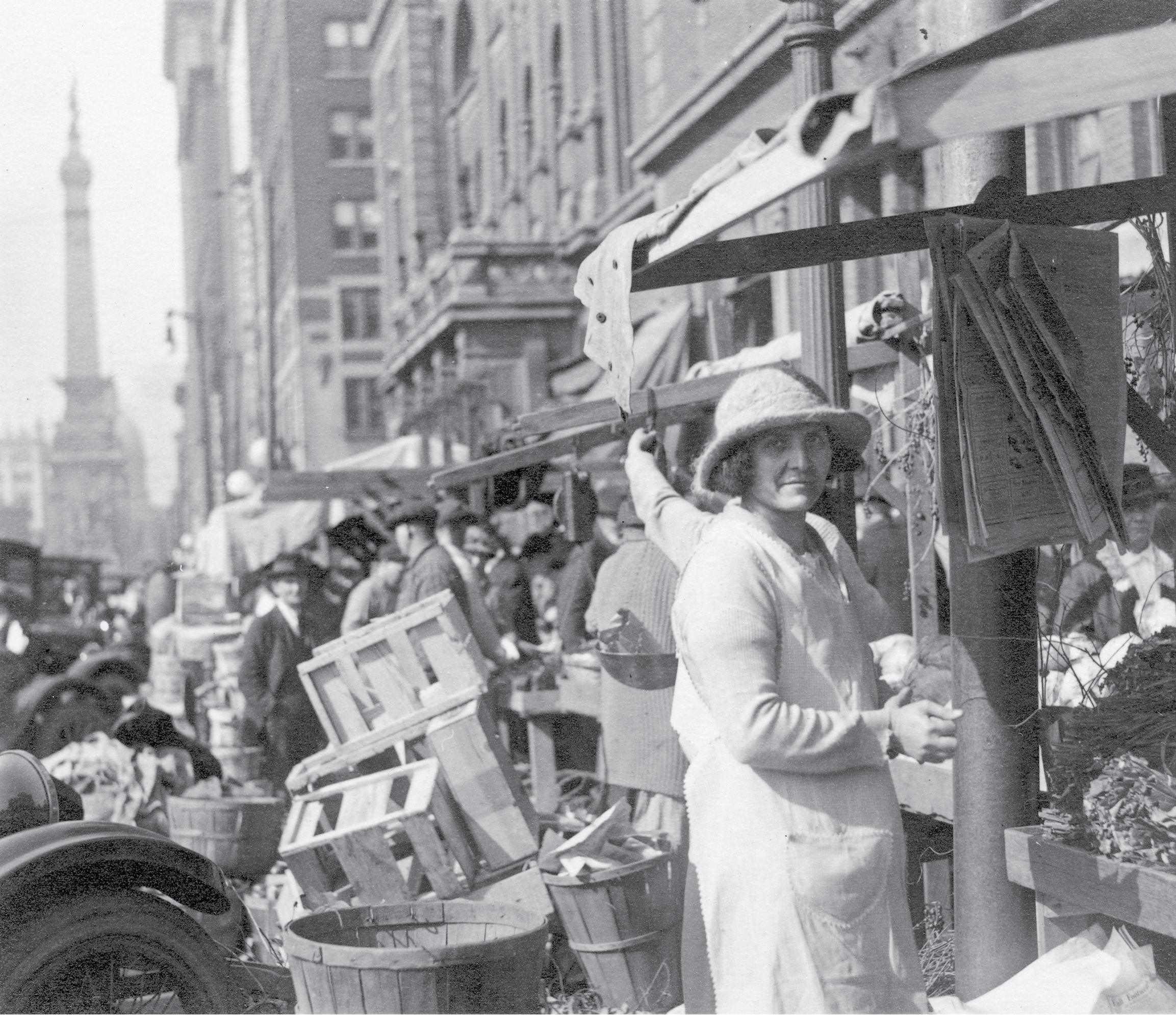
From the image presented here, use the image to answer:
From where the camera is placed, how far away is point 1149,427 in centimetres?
460

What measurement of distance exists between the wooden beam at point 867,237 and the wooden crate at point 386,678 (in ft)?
9.51

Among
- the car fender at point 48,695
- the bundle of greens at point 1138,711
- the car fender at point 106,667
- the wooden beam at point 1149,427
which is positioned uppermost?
the wooden beam at point 1149,427

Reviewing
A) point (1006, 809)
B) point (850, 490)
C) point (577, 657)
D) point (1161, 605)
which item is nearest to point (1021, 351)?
point (1006, 809)

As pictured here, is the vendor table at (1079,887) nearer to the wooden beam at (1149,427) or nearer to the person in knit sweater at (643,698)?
the wooden beam at (1149,427)

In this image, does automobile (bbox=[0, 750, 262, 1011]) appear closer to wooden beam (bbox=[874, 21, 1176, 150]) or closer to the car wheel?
wooden beam (bbox=[874, 21, 1176, 150])

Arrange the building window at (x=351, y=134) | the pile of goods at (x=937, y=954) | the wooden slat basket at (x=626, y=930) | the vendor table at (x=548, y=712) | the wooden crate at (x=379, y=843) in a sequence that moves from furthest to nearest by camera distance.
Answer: the building window at (x=351, y=134), the vendor table at (x=548, y=712), the wooden crate at (x=379, y=843), the wooden slat basket at (x=626, y=930), the pile of goods at (x=937, y=954)

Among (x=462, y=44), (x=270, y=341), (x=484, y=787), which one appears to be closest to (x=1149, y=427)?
(x=484, y=787)

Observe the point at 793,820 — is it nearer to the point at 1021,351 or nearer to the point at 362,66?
the point at 1021,351

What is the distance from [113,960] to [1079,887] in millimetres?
2900

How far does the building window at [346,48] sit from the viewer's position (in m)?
60.2

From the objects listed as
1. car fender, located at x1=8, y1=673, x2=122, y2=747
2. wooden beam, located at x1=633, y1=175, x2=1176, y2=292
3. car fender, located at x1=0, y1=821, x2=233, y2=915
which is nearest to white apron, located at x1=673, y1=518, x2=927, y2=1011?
wooden beam, located at x1=633, y1=175, x2=1176, y2=292

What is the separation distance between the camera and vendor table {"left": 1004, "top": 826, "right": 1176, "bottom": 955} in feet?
11.8

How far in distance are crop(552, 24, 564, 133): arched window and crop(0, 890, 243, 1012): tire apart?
25.8m

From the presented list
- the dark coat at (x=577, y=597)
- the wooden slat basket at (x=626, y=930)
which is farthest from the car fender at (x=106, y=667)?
the wooden slat basket at (x=626, y=930)
